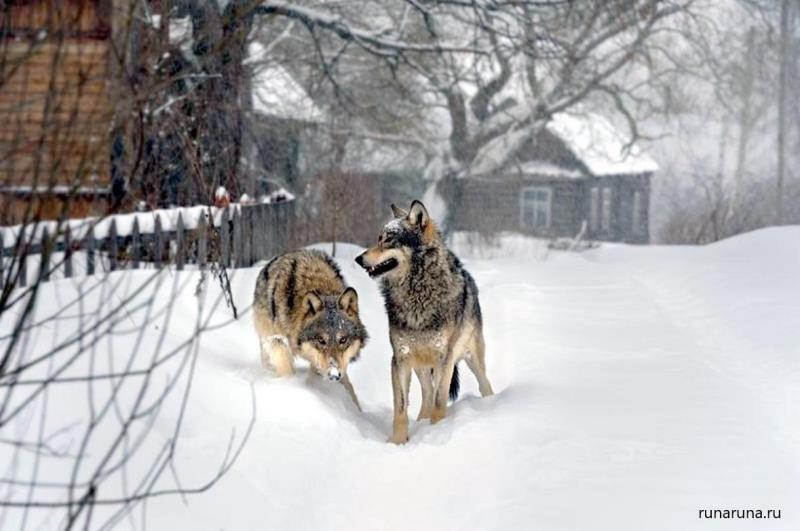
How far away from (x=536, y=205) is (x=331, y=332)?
50543 mm

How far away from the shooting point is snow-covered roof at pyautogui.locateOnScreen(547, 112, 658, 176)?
151ft


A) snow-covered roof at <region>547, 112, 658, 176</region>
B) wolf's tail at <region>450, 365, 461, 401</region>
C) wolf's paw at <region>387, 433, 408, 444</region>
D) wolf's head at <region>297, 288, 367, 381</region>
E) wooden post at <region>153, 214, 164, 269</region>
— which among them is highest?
snow-covered roof at <region>547, 112, 658, 176</region>

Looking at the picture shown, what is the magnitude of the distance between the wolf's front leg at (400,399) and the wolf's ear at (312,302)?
88 centimetres

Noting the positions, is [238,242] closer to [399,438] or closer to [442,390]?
[442,390]

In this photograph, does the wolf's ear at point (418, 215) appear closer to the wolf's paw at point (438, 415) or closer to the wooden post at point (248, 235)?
the wolf's paw at point (438, 415)

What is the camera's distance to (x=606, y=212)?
2559 inches

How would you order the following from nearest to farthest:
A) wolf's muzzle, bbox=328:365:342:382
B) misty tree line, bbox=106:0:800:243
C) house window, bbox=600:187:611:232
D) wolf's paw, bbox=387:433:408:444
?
1. wolf's paw, bbox=387:433:408:444
2. wolf's muzzle, bbox=328:365:342:382
3. misty tree line, bbox=106:0:800:243
4. house window, bbox=600:187:611:232

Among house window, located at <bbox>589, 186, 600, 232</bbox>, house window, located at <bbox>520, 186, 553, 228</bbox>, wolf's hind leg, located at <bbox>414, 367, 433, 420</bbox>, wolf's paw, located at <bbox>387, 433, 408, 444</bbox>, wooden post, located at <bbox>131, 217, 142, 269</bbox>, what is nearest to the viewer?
wolf's paw, located at <bbox>387, 433, 408, 444</bbox>

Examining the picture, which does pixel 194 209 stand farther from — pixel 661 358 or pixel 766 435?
pixel 766 435

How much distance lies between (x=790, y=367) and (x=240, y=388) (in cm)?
473

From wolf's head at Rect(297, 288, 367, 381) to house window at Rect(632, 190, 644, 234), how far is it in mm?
54478

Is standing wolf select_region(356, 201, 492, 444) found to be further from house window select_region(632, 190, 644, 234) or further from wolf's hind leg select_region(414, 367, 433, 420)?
house window select_region(632, 190, 644, 234)

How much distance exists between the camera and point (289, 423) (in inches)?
288

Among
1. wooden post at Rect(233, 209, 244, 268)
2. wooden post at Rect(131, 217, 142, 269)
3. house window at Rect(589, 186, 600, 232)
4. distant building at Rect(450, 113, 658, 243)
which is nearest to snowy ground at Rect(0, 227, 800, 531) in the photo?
wooden post at Rect(131, 217, 142, 269)
